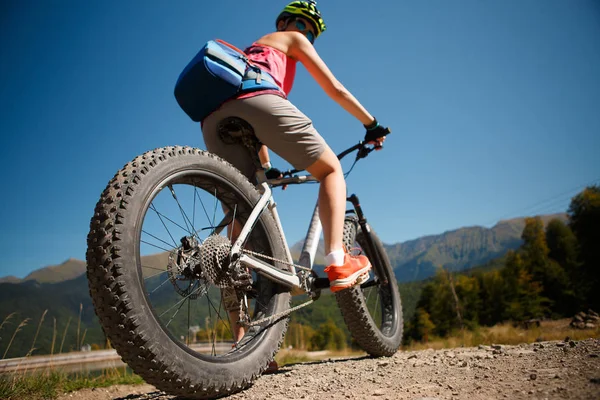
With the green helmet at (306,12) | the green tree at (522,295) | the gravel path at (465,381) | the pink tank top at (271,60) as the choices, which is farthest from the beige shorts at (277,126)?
the green tree at (522,295)

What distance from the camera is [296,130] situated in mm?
2369

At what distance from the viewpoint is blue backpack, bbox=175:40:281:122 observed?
2129 millimetres

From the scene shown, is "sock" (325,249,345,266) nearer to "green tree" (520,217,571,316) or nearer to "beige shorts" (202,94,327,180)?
"beige shorts" (202,94,327,180)

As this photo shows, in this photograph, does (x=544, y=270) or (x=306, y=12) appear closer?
(x=306, y=12)

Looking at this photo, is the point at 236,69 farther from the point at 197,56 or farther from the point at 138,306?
the point at 138,306

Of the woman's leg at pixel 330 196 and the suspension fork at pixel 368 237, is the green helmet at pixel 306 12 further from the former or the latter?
the suspension fork at pixel 368 237

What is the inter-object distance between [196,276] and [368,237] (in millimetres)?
2480

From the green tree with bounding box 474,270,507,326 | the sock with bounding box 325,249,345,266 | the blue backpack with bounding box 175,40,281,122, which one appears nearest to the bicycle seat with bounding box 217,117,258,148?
the blue backpack with bounding box 175,40,281,122

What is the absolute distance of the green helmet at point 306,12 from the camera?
309 centimetres

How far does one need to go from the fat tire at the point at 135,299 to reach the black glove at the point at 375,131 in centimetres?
199

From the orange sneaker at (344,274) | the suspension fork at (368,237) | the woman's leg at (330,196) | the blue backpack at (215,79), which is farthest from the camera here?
the suspension fork at (368,237)

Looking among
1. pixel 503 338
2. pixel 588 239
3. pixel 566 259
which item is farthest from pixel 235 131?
pixel 566 259

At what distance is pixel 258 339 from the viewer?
222 centimetres

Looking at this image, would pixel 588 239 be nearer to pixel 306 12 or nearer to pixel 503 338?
pixel 503 338
